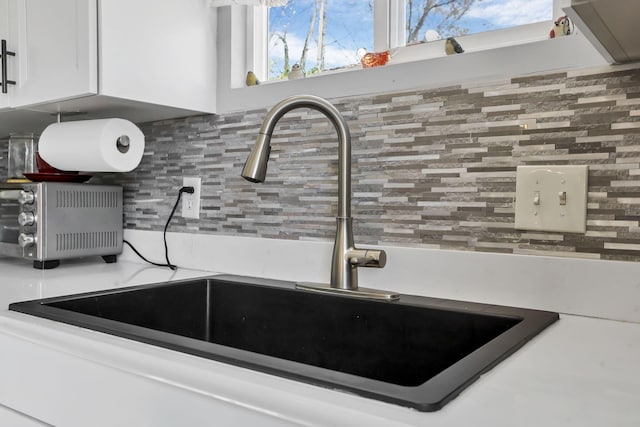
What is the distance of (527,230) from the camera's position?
1.04 metres

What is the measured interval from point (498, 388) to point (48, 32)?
1352 millimetres

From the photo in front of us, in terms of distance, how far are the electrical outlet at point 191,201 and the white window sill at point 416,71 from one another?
0.72ft

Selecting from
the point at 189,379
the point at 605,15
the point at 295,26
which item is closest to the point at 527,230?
the point at 605,15

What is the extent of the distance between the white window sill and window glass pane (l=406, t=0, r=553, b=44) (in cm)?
7

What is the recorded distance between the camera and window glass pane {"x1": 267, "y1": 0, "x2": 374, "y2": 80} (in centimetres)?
147

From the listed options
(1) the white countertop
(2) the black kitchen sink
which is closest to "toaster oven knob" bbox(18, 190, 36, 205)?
(2) the black kitchen sink

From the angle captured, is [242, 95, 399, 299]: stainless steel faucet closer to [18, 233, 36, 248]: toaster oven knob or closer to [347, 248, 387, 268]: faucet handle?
[347, 248, 387, 268]: faucet handle

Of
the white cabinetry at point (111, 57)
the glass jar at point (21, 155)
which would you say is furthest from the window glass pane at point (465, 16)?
the glass jar at point (21, 155)

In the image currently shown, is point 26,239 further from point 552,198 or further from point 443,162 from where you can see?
point 552,198

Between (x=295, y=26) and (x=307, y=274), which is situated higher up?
(x=295, y=26)

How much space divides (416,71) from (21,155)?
4.85 feet

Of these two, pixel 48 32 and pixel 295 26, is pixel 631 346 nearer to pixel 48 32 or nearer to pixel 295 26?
pixel 295 26

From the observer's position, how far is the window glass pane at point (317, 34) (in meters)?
1.47

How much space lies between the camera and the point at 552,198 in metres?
1.01
